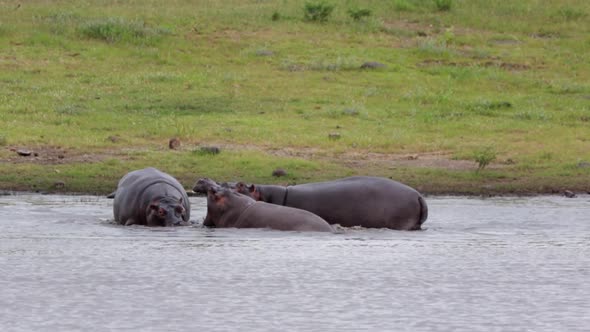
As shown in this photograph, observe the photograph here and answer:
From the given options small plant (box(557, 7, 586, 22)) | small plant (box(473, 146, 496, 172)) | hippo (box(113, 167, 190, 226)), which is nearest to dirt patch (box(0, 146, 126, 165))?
hippo (box(113, 167, 190, 226))

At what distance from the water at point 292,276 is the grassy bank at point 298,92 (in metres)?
4.14

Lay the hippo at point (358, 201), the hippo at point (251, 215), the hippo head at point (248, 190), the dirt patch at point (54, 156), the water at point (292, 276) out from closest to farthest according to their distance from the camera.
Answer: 1. the water at point (292, 276)
2. the hippo at point (251, 215)
3. the hippo at point (358, 201)
4. the hippo head at point (248, 190)
5. the dirt patch at point (54, 156)

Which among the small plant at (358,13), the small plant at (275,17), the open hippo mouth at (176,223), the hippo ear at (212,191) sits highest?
the small plant at (358,13)

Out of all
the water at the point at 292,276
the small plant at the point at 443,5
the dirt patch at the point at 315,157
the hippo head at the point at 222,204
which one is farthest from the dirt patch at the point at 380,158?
the small plant at the point at 443,5

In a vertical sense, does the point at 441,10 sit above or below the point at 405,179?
above

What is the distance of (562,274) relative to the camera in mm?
10578

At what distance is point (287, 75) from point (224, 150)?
5.90m

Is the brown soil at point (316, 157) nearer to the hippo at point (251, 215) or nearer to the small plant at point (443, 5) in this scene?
the hippo at point (251, 215)

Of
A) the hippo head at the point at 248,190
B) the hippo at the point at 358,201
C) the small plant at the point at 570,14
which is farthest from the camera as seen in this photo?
the small plant at the point at 570,14

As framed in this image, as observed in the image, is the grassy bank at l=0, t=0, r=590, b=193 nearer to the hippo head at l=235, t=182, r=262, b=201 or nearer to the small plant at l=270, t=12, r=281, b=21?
the small plant at l=270, t=12, r=281, b=21

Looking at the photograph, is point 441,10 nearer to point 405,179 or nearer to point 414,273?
point 405,179

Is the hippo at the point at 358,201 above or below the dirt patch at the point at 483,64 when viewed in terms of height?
below

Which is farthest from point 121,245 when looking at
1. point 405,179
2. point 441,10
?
point 441,10

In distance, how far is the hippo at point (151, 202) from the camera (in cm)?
1346
